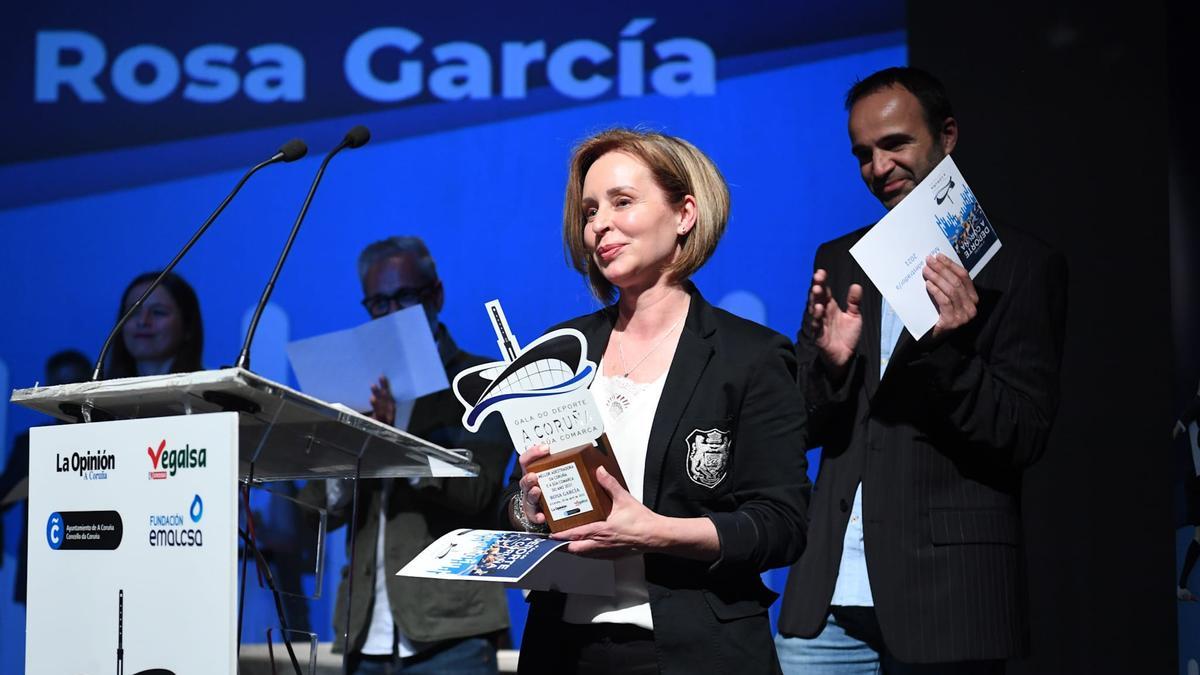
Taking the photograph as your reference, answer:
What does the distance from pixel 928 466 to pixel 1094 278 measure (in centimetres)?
187

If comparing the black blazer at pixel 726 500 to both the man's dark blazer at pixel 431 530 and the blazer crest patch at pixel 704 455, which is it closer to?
the blazer crest patch at pixel 704 455

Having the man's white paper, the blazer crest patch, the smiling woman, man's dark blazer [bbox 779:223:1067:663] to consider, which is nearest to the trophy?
the blazer crest patch

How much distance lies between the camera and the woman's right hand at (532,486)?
5.97ft

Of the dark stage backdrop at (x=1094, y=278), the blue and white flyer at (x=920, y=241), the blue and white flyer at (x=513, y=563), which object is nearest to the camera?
the blue and white flyer at (x=513, y=563)

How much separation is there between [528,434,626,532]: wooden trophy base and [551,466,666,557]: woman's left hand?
0.04 feet

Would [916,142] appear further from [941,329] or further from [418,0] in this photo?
[418,0]

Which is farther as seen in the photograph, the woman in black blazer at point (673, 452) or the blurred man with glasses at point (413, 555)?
the blurred man with glasses at point (413, 555)

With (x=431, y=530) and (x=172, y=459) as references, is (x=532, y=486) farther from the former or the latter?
(x=431, y=530)

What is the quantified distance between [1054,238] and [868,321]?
1.62 meters

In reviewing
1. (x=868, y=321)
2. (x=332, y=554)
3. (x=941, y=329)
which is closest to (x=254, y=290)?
(x=332, y=554)

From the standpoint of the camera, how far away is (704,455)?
1950mm

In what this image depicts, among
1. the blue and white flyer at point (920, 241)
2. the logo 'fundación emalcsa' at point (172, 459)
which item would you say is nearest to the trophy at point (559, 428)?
the logo 'fundación emalcsa' at point (172, 459)

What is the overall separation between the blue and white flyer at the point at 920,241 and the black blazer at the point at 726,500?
0.51 m

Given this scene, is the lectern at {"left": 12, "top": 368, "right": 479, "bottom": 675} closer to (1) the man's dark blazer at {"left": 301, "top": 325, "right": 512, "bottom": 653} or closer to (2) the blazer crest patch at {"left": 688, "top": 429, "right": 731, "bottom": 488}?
(2) the blazer crest patch at {"left": 688, "top": 429, "right": 731, "bottom": 488}
